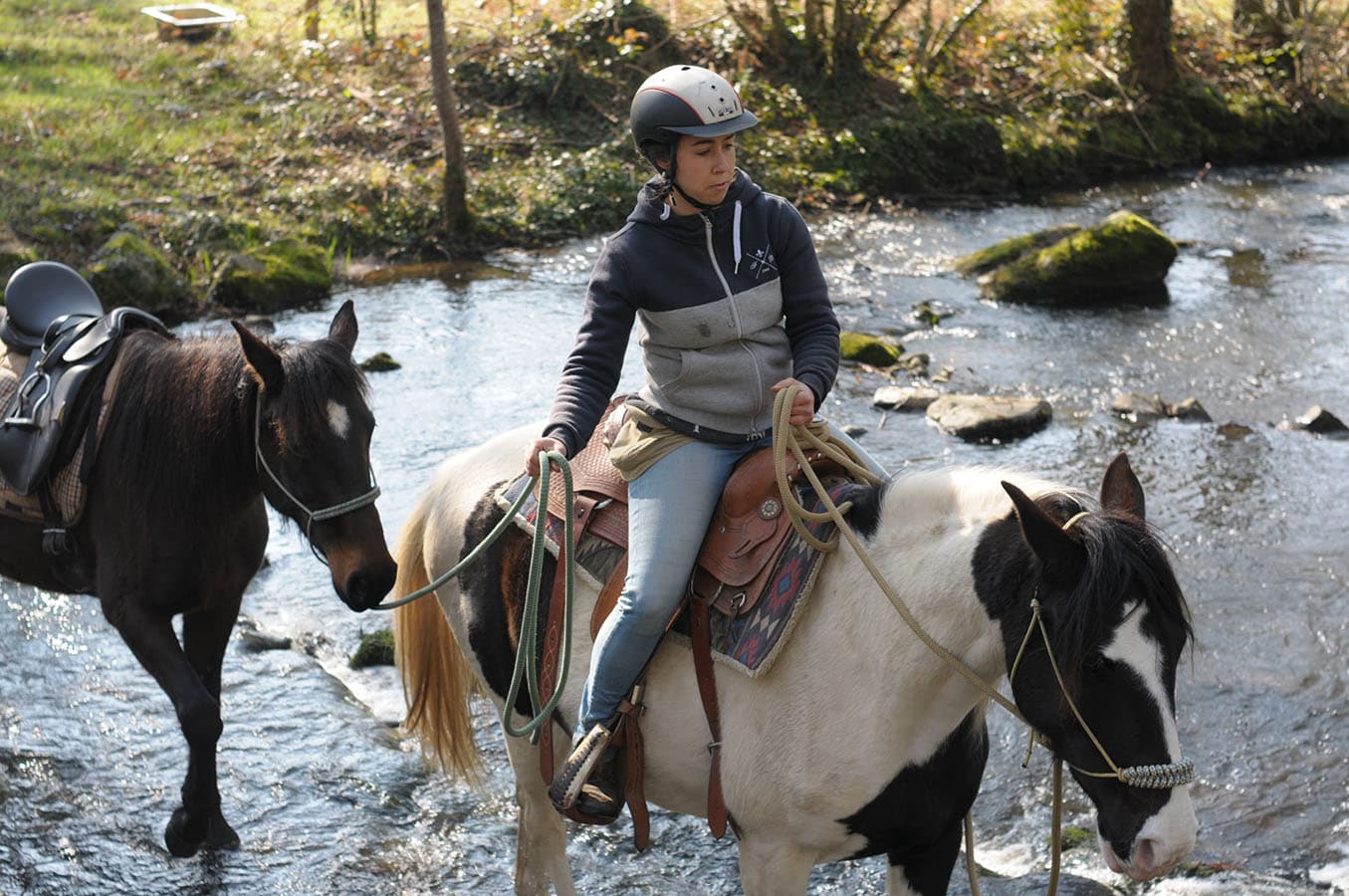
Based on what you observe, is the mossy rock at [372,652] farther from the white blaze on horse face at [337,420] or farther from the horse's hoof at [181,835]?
the white blaze on horse face at [337,420]

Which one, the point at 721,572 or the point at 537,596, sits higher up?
the point at 721,572

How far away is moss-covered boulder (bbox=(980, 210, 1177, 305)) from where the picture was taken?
38.1 ft

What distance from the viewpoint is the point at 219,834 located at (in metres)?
4.73

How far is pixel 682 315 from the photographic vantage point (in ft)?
11.2

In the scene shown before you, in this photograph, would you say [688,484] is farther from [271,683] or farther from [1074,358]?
[1074,358]

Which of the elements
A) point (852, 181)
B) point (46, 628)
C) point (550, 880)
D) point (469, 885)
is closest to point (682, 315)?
point (550, 880)

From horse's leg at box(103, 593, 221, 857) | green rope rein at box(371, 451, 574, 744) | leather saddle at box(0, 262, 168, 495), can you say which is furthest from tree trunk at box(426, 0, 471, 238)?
green rope rein at box(371, 451, 574, 744)

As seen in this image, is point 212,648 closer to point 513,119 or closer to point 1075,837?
point 1075,837

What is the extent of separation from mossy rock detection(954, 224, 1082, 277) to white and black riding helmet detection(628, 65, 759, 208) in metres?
9.34

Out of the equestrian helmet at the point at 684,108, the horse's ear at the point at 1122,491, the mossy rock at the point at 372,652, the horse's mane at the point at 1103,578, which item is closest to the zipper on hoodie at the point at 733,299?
the equestrian helmet at the point at 684,108

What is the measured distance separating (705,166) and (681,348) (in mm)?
487

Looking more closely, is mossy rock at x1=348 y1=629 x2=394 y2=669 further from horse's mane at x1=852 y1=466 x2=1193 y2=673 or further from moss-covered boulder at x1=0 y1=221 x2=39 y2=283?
moss-covered boulder at x1=0 y1=221 x2=39 y2=283

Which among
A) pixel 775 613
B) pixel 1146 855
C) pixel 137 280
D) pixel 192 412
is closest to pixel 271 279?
pixel 137 280

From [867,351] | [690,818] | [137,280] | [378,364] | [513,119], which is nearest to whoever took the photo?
[690,818]
